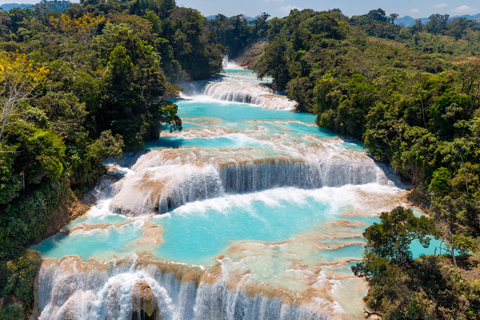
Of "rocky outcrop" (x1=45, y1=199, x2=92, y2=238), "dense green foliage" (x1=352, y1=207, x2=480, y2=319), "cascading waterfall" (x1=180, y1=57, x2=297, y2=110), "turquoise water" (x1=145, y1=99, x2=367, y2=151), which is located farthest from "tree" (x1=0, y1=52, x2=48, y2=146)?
"cascading waterfall" (x1=180, y1=57, x2=297, y2=110)

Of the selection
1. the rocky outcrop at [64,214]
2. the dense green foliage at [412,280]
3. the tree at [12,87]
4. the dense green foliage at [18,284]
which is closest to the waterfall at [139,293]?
the dense green foliage at [18,284]

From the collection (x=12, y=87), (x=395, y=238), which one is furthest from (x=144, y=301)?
(x=12, y=87)

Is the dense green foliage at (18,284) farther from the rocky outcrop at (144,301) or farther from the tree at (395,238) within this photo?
the tree at (395,238)

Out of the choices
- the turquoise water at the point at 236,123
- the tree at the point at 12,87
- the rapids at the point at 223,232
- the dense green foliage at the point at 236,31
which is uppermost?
the dense green foliage at the point at 236,31

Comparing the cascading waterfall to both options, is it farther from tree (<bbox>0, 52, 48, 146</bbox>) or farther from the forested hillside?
tree (<bbox>0, 52, 48, 146</bbox>)

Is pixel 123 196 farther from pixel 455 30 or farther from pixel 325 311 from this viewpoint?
pixel 455 30

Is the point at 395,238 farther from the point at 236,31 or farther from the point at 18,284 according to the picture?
the point at 236,31
